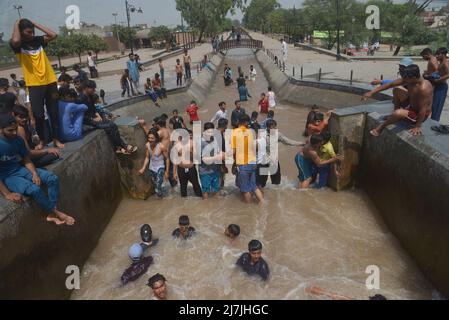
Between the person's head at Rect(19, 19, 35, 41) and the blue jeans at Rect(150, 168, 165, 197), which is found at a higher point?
the person's head at Rect(19, 19, 35, 41)

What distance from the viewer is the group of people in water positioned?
4.54 m

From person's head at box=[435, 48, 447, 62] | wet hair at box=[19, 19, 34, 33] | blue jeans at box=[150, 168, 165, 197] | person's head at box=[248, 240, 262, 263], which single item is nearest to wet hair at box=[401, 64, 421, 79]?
person's head at box=[435, 48, 447, 62]

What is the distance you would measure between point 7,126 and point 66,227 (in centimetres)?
187

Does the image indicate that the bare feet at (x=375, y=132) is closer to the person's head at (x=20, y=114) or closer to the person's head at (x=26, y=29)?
the person's head at (x=20, y=114)

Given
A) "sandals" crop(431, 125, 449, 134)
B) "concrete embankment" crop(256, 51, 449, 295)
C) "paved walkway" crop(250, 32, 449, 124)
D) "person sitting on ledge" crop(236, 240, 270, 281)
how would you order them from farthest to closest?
"paved walkway" crop(250, 32, 449, 124), "sandals" crop(431, 125, 449, 134), "person sitting on ledge" crop(236, 240, 270, 281), "concrete embankment" crop(256, 51, 449, 295)

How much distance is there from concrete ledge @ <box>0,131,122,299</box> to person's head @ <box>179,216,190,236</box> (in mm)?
1676

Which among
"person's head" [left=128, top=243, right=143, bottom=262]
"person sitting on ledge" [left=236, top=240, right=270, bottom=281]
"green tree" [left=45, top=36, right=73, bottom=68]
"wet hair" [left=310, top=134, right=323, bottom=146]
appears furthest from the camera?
"green tree" [left=45, top=36, right=73, bottom=68]

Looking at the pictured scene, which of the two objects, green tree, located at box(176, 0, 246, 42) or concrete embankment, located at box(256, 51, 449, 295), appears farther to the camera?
green tree, located at box(176, 0, 246, 42)

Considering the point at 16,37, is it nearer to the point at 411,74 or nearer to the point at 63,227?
the point at 63,227

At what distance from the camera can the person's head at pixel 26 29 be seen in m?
4.84

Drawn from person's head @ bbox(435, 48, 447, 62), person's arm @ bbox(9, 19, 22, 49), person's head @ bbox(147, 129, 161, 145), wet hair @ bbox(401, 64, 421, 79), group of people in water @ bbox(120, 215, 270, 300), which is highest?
person's arm @ bbox(9, 19, 22, 49)

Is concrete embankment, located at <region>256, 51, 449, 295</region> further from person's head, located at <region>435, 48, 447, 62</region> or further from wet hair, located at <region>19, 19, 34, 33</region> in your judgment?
wet hair, located at <region>19, 19, 34, 33</region>

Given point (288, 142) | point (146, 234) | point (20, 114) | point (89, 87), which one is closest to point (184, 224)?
point (146, 234)
